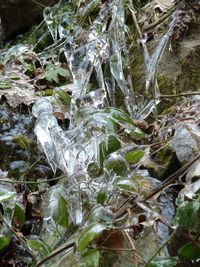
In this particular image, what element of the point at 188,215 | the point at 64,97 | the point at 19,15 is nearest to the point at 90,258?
the point at 188,215

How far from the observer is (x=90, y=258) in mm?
1054

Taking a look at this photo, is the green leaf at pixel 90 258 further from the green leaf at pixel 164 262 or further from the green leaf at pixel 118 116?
the green leaf at pixel 118 116

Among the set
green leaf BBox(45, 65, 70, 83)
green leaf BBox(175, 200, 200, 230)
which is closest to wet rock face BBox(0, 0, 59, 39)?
green leaf BBox(45, 65, 70, 83)

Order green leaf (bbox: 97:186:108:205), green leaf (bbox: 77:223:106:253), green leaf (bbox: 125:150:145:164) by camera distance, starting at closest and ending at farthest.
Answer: green leaf (bbox: 77:223:106:253) < green leaf (bbox: 97:186:108:205) < green leaf (bbox: 125:150:145:164)

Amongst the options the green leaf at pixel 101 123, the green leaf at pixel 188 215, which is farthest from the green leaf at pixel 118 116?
the green leaf at pixel 188 215

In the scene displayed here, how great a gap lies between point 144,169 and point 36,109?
678 millimetres

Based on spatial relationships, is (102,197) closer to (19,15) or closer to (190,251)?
(190,251)

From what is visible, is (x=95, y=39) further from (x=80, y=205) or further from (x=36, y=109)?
(x=80, y=205)

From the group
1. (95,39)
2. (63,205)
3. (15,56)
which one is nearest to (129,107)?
(95,39)

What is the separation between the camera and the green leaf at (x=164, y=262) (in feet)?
3.08

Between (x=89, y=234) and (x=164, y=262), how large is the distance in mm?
186

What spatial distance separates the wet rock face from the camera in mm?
3281

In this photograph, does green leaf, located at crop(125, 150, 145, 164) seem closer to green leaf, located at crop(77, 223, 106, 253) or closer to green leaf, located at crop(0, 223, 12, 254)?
green leaf, located at crop(77, 223, 106, 253)

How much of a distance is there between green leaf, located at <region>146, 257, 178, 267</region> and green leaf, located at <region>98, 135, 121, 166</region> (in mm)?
432
